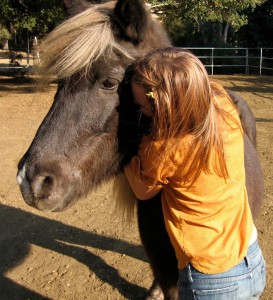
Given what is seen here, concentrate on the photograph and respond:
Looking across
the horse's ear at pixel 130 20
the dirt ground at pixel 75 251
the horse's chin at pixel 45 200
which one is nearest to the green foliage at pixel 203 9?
the dirt ground at pixel 75 251

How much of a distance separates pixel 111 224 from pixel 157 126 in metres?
3.32

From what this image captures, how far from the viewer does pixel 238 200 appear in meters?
1.79

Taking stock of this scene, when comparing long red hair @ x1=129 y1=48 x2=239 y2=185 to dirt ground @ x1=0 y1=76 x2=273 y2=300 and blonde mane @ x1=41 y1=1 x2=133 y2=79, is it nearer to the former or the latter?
blonde mane @ x1=41 y1=1 x2=133 y2=79

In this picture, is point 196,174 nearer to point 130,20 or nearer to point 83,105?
point 83,105

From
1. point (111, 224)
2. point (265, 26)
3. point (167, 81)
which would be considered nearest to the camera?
point (167, 81)

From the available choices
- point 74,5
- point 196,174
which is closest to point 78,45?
point 74,5

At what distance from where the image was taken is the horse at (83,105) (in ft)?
5.61

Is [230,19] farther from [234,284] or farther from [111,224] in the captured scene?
[234,284]

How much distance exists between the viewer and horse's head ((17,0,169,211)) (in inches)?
67.2

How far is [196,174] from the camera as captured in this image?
5.40 feet

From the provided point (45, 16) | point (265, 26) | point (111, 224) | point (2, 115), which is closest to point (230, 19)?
point (265, 26)

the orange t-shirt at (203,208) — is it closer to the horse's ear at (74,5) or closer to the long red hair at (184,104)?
the long red hair at (184,104)

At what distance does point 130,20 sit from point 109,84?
33 cm

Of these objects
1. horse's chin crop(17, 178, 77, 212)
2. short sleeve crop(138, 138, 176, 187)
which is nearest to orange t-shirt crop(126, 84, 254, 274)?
short sleeve crop(138, 138, 176, 187)
